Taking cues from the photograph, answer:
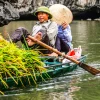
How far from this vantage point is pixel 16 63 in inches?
268

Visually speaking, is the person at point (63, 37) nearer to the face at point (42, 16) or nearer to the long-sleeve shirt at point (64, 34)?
the long-sleeve shirt at point (64, 34)

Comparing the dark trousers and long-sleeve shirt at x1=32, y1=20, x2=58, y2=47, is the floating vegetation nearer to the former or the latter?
long-sleeve shirt at x1=32, y1=20, x2=58, y2=47

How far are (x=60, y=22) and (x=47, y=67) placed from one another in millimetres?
2439

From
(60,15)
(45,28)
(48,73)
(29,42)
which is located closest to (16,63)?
(48,73)

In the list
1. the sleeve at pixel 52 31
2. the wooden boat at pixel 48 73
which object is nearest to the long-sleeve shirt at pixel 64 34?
the sleeve at pixel 52 31

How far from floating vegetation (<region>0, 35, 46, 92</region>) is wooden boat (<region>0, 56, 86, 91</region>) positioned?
61 mm

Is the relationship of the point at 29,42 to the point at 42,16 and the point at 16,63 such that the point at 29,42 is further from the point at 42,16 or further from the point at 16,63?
the point at 16,63

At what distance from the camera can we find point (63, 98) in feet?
21.3

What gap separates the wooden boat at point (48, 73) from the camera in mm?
6855

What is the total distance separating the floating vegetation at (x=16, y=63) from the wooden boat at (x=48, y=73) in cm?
6

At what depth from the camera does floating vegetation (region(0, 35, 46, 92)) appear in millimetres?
6654

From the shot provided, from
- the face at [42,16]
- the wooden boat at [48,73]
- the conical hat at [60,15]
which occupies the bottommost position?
the wooden boat at [48,73]

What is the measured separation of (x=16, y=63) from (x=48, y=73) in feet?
3.34

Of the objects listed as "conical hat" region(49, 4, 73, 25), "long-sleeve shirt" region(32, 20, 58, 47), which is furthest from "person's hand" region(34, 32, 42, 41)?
"conical hat" region(49, 4, 73, 25)
